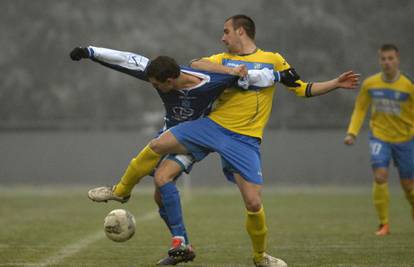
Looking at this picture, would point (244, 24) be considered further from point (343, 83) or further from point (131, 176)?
point (131, 176)

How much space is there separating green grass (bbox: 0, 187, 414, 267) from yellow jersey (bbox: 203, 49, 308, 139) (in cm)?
120

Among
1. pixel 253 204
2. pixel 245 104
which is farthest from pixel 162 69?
pixel 253 204

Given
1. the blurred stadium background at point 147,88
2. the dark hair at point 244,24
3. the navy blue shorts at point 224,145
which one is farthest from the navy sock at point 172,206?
the blurred stadium background at point 147,88

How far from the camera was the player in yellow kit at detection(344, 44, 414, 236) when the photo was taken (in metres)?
10.9

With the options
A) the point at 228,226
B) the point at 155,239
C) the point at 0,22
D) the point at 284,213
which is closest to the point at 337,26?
the point at 0,22

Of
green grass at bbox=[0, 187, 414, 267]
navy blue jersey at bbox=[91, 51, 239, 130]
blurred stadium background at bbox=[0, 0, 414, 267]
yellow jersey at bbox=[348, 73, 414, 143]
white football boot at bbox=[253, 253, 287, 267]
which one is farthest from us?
blurred stadium background at bbox=[0, 0, 414, 267]

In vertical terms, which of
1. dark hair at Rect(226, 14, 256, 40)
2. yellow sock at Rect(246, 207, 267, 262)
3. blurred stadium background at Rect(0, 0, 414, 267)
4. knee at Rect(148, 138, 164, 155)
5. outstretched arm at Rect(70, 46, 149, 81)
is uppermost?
blurred stadium background at Rect(0, 0, 414, 267)

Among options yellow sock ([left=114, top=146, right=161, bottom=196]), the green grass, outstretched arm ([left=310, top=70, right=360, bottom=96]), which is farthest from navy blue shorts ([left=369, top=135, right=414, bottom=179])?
yellow sock ([left=114, top=146, right=161, bottom=196])

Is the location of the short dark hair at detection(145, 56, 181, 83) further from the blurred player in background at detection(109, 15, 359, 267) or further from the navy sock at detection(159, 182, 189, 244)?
the navy sock at detection(159, 182, 189, 244)

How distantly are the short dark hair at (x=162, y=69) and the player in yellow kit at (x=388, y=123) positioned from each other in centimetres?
414

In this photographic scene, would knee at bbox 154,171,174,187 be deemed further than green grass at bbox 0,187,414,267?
No

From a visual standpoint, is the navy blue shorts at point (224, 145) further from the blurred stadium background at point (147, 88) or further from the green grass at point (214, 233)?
the blurred stadium background at point (147, 88)

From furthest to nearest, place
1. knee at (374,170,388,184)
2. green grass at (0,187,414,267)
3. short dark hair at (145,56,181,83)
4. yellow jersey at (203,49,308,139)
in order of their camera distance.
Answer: knee at (374,170,388,184), green grass at (0,187,414,267), yellow jersey at (203,49,308,139), short dark hair at (145,56,181,83)

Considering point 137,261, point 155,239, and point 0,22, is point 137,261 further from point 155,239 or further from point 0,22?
point 0,22
